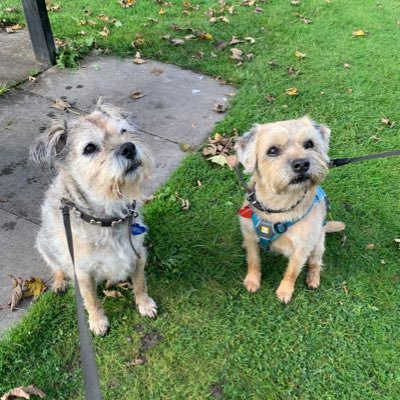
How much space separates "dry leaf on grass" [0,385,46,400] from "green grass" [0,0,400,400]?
0.07 meters

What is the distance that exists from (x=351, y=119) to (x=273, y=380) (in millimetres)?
3954

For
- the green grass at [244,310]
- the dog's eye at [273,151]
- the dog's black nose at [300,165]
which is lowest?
the green grass at [244,310]

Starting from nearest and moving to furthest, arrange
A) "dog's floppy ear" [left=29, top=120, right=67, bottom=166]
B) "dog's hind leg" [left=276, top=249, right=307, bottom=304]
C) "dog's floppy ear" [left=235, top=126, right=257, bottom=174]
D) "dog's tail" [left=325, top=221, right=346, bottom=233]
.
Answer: "dog's floppy ear" [left=29, top=120, right=67, bottom=166] < "dog's floppy ear" [left=235, top=126, right=257, bottom=174] < "dog's hind leg" [left=276, top=249, right=307, bottom=304] < "dog's tail" [left=325, top=221, right=346, bottom=233]

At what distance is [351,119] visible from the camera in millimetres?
6020

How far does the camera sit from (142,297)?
12.0 feet

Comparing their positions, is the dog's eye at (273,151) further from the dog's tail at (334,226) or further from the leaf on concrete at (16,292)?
the leaf on concrete at (16,292)

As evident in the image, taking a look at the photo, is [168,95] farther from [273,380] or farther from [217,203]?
[273,380]

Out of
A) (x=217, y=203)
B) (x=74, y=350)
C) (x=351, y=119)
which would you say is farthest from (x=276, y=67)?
(x=74, y=350)

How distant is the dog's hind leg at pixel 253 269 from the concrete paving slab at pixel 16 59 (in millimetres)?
4473

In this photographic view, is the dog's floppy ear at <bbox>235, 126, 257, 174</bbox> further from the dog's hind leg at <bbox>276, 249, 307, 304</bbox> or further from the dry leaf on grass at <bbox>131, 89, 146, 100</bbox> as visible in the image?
the dry leaf on grass at <bbox>131, 89, 146, 100</bbox>

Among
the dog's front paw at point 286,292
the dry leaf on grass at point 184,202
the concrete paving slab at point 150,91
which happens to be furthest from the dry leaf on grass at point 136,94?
the dog's front paw at point 286,292

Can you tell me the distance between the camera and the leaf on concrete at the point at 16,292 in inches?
144

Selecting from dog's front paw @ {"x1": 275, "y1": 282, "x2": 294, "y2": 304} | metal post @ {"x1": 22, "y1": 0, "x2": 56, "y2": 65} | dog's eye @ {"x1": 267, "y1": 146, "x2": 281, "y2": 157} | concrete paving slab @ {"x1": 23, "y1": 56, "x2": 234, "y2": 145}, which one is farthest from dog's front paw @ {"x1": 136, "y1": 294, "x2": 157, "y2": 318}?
metal post @ {"x1": 22, "y1": 0, "x2": 56, "y2": 65}

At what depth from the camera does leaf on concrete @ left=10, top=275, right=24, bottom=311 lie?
3666 millimetres
